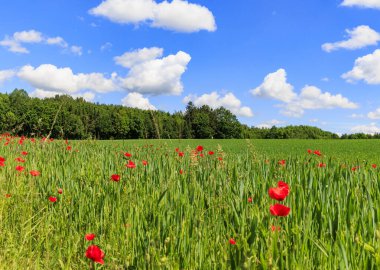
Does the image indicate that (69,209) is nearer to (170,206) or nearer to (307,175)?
(170,206)

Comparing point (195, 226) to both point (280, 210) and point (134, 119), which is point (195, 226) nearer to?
point (280, 210)

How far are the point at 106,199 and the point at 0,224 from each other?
3.62 feet

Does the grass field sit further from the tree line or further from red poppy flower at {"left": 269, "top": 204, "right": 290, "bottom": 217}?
the tree line

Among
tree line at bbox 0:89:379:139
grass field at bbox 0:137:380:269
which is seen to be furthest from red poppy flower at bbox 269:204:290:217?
tree line at bbox 0:89:379:139

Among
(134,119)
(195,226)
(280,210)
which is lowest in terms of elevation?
(195,226)

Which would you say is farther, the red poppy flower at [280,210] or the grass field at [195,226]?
the grass field at [195,226]

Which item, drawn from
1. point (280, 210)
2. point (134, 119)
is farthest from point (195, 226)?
point (134, 119)

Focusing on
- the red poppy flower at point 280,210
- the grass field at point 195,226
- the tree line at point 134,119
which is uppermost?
the tree line at point 134,119

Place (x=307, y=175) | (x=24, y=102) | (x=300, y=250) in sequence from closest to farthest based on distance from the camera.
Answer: (x=300, y=250) < (x=307, y=175) < (x=24, y=102)

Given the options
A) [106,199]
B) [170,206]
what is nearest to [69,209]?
[106,199]

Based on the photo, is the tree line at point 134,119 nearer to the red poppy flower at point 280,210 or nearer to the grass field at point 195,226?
the grass field at point 195,226

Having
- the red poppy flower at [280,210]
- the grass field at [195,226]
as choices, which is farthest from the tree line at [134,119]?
the red poppy flower at [280,210]

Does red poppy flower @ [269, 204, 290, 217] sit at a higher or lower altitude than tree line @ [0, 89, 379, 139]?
lower

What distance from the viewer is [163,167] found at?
491cm
